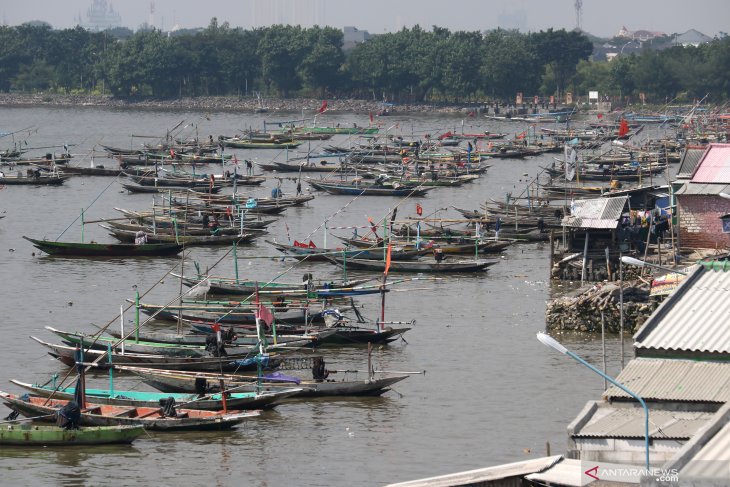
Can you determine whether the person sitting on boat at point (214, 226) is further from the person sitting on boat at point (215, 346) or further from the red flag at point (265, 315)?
the red flag at point (265, 315)

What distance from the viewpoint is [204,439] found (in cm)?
Answer: 2898

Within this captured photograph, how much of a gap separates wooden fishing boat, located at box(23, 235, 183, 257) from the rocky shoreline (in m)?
115

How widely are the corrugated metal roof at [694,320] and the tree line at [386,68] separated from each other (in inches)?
5549

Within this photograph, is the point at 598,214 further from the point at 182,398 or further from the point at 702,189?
the point at 182,398

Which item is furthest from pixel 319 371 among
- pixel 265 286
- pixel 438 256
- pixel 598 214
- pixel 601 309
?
pixel 438 256

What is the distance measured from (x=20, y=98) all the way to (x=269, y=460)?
17271cm

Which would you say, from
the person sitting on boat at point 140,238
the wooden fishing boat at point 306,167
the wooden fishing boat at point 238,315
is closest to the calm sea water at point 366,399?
the person sitting on boat at point 140,238

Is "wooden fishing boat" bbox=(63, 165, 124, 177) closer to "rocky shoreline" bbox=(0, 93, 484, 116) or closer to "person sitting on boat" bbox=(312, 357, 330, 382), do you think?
"person sitting on boat" bbox=(312, 357, 330, 382)

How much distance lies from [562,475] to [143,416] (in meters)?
12.4

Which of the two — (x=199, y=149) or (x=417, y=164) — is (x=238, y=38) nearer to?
(x=199, y=149)

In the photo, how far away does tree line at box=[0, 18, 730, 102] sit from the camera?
16712cm

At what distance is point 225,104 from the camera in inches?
7156

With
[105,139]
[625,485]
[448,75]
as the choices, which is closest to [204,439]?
[625,485]

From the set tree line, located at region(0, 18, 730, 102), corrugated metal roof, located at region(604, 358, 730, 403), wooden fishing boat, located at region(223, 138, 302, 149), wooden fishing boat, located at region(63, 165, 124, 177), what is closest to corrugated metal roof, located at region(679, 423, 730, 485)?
corrugated metal roof, located at region(604, 358, 730, 403)
